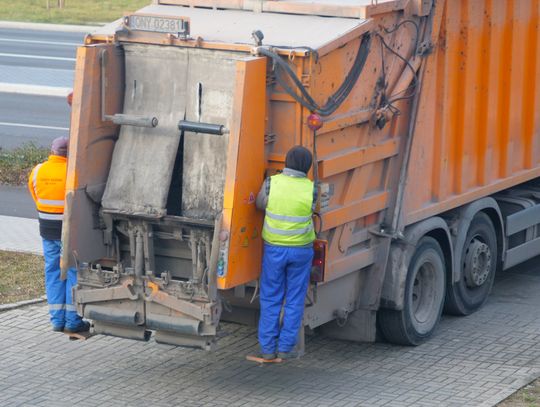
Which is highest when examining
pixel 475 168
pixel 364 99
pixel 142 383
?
pixel 364 99

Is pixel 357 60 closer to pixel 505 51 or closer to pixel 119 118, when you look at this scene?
pixel 119 118

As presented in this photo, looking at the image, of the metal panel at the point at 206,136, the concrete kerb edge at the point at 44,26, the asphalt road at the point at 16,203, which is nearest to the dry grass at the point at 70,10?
the concrete kerb edge at the point at 44,26

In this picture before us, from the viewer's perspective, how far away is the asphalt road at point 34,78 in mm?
19797

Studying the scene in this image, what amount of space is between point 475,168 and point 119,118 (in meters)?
3.41

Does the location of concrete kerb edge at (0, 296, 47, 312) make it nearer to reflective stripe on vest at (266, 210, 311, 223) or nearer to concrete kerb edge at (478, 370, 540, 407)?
reflective stripe on vest at (266, 210, 311, 223)

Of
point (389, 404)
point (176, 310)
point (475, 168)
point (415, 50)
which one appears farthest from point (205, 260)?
point (475, 168)

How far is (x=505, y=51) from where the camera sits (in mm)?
10516

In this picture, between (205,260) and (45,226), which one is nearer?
(205,260)

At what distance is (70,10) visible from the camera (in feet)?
125

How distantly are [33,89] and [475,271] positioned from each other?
52.4 feet

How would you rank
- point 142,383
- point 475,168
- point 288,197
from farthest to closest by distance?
1. point 475,168
2. point 142,383
3. point 288,197

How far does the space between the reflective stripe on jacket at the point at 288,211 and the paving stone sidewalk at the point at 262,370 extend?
115 cm

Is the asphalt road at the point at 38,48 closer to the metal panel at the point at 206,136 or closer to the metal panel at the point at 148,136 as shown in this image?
the metal panel at the point at 148,136

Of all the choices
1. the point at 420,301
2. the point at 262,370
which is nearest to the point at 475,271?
the point at 420,301
